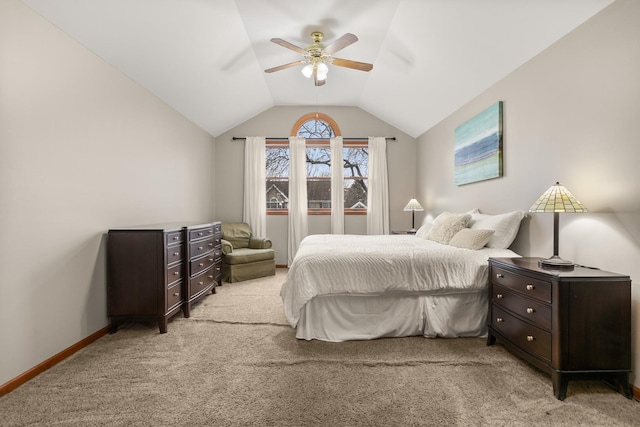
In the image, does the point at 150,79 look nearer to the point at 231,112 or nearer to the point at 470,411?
the point at 231,112

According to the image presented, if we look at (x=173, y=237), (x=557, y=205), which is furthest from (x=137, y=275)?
(x=557, y=205)

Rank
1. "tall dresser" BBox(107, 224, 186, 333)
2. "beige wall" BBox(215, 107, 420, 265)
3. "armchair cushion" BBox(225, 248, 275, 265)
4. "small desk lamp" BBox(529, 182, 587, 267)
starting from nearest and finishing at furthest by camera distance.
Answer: "small desk lamp" BBox(529, 182, 587, 267) < "tall dresser" BBox(107, 224, 186, 333) < "armchair cushion" BBox(225, 248, 275, 265) < "beige wall" BBox(215, 107, 420, 265)

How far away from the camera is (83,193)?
2.46m

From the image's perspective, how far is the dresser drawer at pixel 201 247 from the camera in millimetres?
3330

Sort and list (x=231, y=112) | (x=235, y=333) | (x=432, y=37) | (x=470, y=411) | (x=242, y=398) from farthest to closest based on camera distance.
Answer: (x=231, y=112), (x=432, y=37), (x=235, y=333), (x=242, y=398), (x=470, y=411)

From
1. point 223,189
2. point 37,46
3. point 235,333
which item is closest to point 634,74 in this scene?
point 235,333

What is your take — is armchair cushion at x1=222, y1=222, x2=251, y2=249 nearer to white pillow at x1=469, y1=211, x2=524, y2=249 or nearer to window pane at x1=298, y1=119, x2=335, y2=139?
window pane at x1=298, y1=119, x2=335, y2=139

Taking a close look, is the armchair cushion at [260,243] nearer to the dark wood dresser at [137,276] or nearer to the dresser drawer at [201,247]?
the dresser drawer at [201,247]

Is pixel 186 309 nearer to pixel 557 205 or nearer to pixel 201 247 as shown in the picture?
pixel 201 247

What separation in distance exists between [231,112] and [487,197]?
3984 mm

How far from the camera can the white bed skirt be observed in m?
2.61

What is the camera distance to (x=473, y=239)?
9.19ft

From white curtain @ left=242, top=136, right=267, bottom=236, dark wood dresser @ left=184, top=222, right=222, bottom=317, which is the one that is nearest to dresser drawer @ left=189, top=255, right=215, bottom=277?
dark wood dresser @ left=184, top=222, right=222, bottom=317

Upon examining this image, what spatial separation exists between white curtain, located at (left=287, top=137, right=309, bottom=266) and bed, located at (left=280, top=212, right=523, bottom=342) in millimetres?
2938
